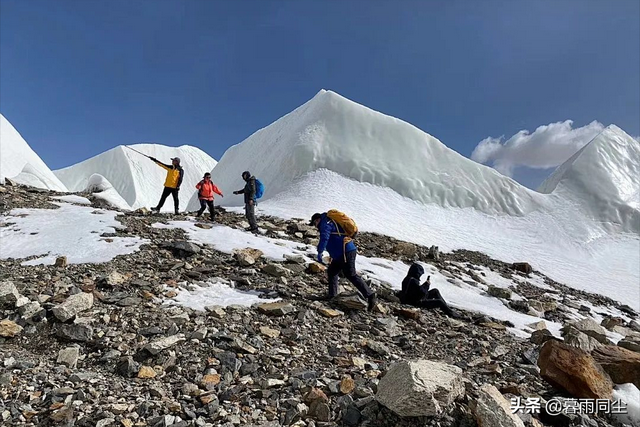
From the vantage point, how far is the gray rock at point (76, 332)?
5.12m

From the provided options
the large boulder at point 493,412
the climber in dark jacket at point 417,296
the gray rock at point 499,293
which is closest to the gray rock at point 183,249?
the climber in dark jacket at point 417,296

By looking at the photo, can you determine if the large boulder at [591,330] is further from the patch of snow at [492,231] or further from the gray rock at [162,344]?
the patch of snow at [492,231]

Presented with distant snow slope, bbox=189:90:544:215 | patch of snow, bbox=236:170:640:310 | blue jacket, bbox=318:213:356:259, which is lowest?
blue jacket, bbox=318:213:356:259

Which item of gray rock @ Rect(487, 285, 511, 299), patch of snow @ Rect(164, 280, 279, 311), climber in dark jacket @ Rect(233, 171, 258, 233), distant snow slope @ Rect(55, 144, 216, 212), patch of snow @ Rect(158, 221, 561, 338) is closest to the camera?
patch of snow @ Rect(164, 280, 279, 311)

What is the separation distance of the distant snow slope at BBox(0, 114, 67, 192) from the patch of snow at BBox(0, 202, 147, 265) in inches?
1109

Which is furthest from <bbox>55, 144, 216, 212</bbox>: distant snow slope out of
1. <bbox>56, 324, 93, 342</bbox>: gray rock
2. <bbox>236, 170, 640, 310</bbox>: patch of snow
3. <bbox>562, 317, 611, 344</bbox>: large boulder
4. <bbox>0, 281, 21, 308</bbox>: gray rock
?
<bbox>562, 317, 611, 344</bbox>: large boulder

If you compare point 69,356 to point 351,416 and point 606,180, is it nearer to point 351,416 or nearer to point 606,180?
point 351,416

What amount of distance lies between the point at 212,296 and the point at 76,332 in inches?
97.2

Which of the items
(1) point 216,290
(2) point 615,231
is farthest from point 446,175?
(1) point 216,290

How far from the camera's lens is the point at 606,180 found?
3622 cm

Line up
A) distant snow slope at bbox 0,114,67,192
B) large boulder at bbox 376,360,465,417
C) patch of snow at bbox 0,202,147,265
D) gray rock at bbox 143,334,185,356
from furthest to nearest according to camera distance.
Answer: distant snow slope at bbox 0,114,67,192
patch of snow at bbox 0,202,147,265
gray rock at bbox 143,334,185,356
large boulder at bbox 376,360,465,417

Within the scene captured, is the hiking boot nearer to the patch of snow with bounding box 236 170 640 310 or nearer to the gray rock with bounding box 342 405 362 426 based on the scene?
the gray rock with bounding box 342 405 362 426

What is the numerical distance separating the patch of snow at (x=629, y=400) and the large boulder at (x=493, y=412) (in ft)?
6.71

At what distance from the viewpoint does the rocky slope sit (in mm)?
3816
